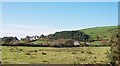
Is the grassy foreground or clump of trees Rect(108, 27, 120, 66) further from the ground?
clump of trees Rect(108, 27, 120, 66)

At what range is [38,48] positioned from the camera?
23.2 metres

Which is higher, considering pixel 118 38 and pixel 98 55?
pixel 118 38

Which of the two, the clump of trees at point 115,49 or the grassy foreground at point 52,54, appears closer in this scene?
the clump of trees at point 115,49

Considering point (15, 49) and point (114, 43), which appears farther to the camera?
point (15, 49)

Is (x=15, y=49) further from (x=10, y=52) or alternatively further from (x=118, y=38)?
(x=118, y=38)

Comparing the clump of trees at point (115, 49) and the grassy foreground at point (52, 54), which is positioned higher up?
the clump of trees at point (115, 49)

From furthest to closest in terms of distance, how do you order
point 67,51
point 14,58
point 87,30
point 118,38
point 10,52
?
point 87,30
point 67,51
point 10,52
point 14,58
point 118,38

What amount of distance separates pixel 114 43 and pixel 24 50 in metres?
9.55

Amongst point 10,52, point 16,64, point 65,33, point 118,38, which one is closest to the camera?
point 118,38

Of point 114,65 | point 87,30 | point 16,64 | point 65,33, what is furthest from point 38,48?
point 87,30

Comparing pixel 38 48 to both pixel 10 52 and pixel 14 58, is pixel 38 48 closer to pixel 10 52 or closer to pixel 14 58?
pixel 10 52

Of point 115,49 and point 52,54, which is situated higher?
point 115,49

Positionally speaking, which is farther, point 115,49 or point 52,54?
point 52,54

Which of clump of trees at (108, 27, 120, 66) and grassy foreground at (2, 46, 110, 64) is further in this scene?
grassy foreground at (2, 46, 110, 64)
